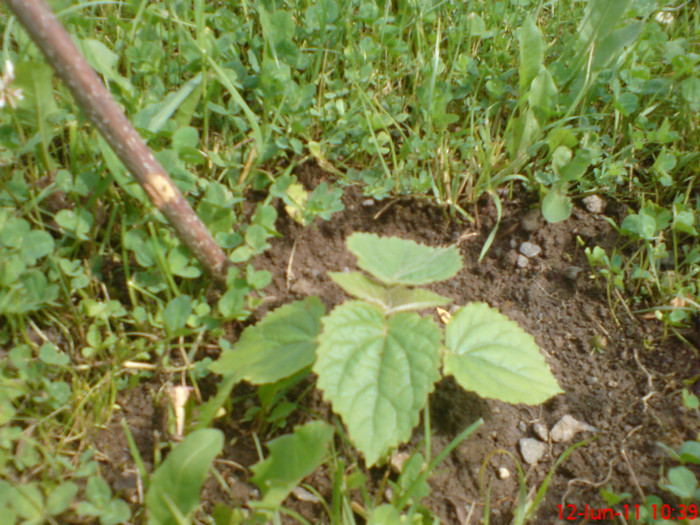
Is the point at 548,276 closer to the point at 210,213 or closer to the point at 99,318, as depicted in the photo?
the point at 210,213

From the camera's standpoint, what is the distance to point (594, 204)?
198 centimetres

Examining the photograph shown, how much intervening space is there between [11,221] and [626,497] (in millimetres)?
1699

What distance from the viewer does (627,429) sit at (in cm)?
158

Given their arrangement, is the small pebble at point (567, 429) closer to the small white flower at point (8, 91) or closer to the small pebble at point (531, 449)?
the small pebble at point (531, 449)

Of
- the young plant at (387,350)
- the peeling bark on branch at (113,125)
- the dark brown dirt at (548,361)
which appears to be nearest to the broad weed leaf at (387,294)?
the young plant at (387,350)

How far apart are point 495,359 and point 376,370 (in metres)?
0.33

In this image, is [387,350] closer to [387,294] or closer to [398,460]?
[387,294]

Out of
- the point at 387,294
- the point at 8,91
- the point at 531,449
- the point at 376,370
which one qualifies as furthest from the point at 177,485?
the point at 8,91

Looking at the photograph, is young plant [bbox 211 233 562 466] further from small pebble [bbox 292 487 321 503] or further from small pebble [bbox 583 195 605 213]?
small pebble [bbox 583 195 605 213]

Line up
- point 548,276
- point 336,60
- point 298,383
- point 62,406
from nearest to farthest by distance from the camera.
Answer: point 62,406 < point 298,383 < point 548,276 < point 336,60

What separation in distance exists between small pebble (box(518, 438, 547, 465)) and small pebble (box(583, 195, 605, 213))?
81cm

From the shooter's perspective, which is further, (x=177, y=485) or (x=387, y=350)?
(x=387, y=350)

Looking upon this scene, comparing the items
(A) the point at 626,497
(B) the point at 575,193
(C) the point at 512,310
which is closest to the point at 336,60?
(B) the point at 575,193
